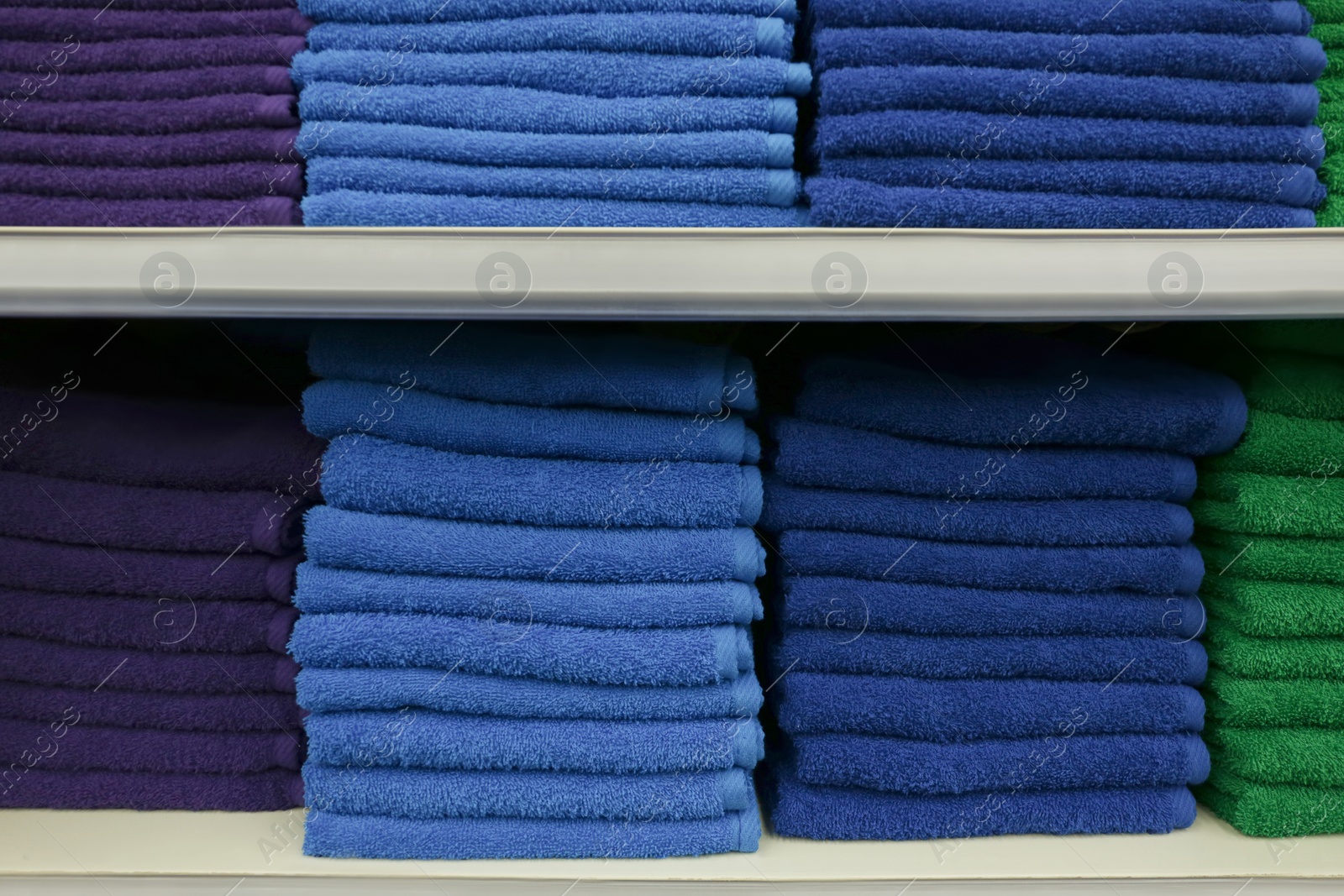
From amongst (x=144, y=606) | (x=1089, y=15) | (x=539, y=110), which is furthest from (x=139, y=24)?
(x=1089, y=15)

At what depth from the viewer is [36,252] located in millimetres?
406

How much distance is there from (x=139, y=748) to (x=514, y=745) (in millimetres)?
271

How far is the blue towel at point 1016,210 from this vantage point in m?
0.46

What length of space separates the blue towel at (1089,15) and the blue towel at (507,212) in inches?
5.4

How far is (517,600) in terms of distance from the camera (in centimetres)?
49

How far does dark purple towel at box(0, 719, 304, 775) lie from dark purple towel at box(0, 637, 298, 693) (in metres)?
0.03

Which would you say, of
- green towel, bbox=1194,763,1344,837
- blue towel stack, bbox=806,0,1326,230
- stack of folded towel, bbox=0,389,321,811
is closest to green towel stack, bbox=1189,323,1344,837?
green towel, bbox=1194,763,1344,837

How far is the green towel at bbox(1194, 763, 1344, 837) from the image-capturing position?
1.68 ft

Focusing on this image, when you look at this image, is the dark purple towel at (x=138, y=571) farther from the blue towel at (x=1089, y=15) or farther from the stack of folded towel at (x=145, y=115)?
the blue towel at (x=1089, y=15)

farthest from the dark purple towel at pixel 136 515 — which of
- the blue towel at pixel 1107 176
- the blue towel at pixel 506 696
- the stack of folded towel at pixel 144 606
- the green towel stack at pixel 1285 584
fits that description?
the green towel stack at pixel 1285 584

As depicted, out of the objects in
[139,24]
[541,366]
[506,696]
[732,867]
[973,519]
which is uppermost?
[139,24]

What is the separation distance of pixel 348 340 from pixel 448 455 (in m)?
0.10

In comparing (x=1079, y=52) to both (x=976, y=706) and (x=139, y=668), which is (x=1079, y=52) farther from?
(x=139, y=668)

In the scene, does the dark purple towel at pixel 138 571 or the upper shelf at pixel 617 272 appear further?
the dark purple towel at pixel 138 571
